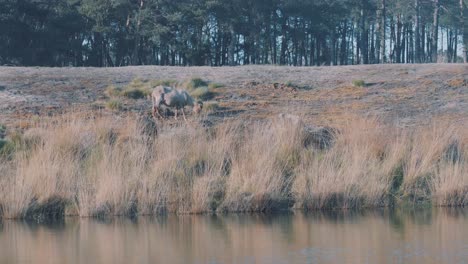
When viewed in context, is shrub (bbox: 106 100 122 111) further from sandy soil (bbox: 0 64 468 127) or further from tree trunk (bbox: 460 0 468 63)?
tree trunk (bbox: 460 0 468 63)

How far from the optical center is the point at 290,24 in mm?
65750

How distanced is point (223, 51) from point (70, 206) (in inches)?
1889

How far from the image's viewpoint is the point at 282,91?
1051 inches

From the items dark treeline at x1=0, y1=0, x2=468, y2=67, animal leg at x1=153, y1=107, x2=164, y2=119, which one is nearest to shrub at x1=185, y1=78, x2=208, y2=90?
animal leg at x1=153, y1=107, x2=164, y2=119

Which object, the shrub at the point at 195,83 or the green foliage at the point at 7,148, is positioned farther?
the shrub at the point at 195,83

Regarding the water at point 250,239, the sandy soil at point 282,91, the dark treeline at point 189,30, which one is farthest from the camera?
the dark treeline at point 189,30

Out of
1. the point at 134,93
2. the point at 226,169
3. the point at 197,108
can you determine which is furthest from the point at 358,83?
the point at 226,169

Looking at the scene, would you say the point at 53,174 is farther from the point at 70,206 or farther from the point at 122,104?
the point at 122,104

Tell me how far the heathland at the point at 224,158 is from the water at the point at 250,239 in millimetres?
479

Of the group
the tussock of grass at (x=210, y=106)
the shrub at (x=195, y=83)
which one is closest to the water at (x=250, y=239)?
the tussock of grass at (x=210, y=106)

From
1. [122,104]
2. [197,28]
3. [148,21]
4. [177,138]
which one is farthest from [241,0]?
[177,138]

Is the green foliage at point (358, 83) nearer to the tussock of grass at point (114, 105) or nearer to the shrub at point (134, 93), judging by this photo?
the shrub at point (134, 93)

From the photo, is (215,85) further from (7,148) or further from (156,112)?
(7,148)

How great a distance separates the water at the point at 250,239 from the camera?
1130 centimetres
